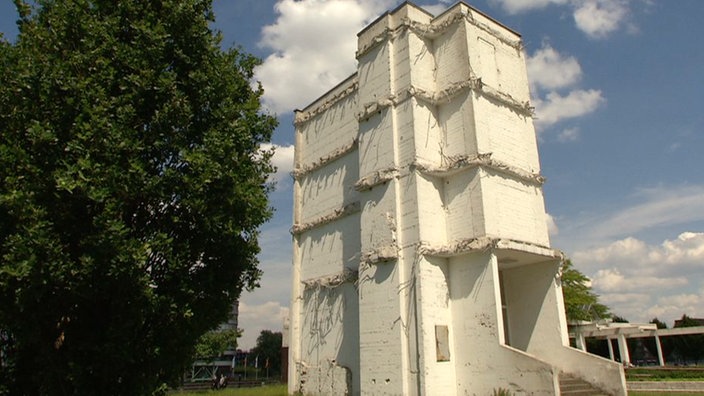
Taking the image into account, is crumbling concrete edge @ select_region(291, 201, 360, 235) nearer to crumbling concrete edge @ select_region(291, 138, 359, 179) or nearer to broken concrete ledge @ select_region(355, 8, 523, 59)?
crumbling concrete edge @ select_region(291, 138, 359, 179)

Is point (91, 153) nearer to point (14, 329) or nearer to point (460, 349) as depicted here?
point (14, 329)

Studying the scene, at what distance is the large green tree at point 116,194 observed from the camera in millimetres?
10531

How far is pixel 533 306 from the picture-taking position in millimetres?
19453

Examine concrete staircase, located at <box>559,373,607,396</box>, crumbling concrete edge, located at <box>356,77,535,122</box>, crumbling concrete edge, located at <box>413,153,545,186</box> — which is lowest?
concrete staircase, located at <box>559,373,607,396</box>

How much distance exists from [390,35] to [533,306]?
12290 mm

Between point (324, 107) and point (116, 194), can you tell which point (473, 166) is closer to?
point (324, 107)

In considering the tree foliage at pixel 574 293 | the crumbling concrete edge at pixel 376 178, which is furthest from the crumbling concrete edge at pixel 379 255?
the tree foliage at pixel 574 293

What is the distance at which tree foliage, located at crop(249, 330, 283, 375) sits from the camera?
8794 cm

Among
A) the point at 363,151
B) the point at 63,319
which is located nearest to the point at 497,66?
the point at 363,151

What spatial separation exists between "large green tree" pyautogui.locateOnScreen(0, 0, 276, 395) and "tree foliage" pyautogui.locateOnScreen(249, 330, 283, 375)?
77089mm

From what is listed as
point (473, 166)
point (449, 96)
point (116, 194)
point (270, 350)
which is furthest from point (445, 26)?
point (270, 350)

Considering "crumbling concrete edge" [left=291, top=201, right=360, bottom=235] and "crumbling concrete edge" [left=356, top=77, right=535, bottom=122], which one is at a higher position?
"crumbling concrete edge" [left=356, top=77, right=535, bottom=122]

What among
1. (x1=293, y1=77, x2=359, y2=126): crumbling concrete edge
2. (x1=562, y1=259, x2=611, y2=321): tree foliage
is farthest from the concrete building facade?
(x1=562, y1=259, x2=611, y2=321): tree foliage

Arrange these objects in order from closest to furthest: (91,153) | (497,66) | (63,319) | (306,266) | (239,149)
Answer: (91,153)
(63,319)
(239,149)
(497,66)
(306,266)
